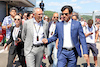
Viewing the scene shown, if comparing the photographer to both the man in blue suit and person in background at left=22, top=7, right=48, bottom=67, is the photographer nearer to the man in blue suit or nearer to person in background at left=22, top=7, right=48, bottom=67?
person in background at left=22, top=7, right=48, bottom=67

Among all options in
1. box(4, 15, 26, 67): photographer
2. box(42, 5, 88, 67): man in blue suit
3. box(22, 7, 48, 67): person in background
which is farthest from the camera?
box(4, 15, 26, 67): photographer

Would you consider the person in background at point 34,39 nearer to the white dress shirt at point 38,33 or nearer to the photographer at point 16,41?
the white dress shirt at point 38,33

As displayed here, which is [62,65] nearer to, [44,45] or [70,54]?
[70,54]

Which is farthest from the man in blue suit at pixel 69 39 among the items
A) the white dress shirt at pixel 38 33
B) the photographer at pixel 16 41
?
the photographer at pixel 16 41

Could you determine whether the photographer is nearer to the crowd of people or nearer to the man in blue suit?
the crowd of people

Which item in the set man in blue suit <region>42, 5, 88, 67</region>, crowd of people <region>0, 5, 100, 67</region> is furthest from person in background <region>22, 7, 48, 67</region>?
man in blue suit <region>42, 5, 88, 67</region>

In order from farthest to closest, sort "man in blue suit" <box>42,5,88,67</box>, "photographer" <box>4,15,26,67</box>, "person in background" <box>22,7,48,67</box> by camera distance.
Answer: "photographer" <box>4,15,26,67</box> → "person in background" <box>22,7,48,67</box> → "man in blue suit" <box>42,5,88,67</box>

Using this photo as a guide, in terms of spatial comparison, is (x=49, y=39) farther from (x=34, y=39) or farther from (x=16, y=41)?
(x=16, y=41)

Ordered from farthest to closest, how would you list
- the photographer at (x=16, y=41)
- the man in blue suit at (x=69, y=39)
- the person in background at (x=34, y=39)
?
the photographer at (x=16, y=41) < the person in background at (x=34, y=39) < the man in blue suit at (x=69, y=39)

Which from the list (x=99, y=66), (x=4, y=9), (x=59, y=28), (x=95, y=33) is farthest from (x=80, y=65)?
(x=4, y=9)

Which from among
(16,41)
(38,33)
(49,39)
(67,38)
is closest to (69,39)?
(67,38)

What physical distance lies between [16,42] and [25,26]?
80 cm

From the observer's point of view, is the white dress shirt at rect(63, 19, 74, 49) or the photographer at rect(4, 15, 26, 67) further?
the photographer at rect(4, 15, 26, 67)

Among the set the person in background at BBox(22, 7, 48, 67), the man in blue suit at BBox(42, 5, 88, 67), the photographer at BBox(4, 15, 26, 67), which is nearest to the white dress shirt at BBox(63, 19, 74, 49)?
the man in blue suit at BBox(42, 5, 88, 67)
